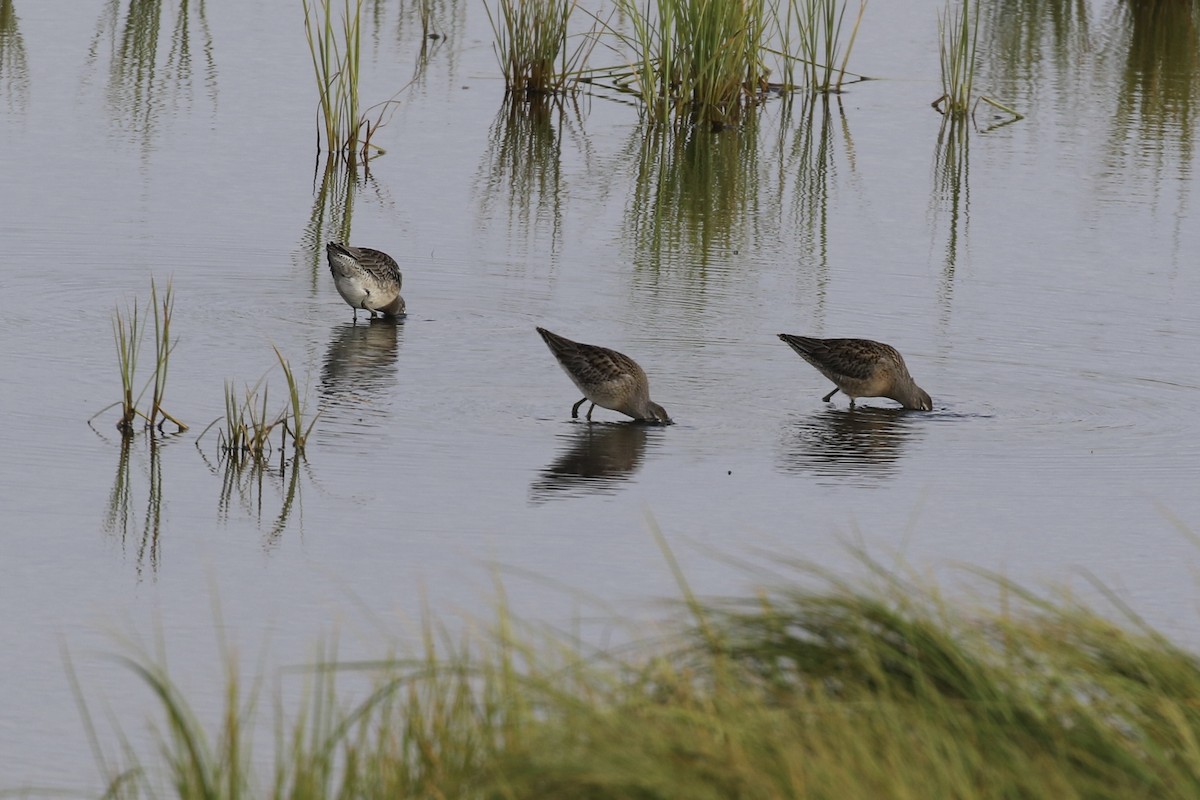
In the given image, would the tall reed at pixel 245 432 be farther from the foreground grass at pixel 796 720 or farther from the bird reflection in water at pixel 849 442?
the foreground grass at pixel 796 720

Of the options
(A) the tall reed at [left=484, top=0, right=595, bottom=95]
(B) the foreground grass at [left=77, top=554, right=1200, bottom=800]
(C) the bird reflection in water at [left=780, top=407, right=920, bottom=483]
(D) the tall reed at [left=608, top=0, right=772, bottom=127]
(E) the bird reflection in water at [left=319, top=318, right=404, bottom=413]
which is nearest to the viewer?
(B) the foreground grass at [left=77, top=554, right=1200, bottom=800]

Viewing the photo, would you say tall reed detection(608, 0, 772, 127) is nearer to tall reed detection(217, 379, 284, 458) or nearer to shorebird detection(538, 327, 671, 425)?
shorebird detection(538, 327, 671, 425)

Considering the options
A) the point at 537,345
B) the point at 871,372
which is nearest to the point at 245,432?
the point at 537,345

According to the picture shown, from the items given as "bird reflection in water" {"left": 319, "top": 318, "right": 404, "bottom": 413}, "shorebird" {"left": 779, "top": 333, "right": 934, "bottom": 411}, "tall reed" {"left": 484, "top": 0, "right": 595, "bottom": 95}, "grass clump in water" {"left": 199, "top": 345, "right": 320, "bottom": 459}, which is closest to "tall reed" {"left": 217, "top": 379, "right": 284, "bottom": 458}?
"grass clump in water" {"left": 199, "top": 345, "right": 320, "bottom": 459}

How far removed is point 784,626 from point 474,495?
3565mm

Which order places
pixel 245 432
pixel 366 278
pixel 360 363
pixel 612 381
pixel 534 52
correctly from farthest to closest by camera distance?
1. pixel 534 52
2. pixel 366 278
3. pixel 360 363
4. pixel 612 381
5. pixel 245 432

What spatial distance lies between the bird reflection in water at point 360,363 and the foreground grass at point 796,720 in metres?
4.98

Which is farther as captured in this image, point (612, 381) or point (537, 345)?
point (537, 345)

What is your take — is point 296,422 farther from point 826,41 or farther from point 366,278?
point 826,41

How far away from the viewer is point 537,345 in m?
11.3

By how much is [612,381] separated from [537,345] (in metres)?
1.71

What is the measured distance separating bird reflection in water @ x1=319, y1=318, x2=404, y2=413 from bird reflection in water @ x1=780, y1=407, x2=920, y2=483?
6.67 ft

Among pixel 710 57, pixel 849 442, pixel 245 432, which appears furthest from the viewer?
pixel 710 57

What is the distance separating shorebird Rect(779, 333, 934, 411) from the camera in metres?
10.2
